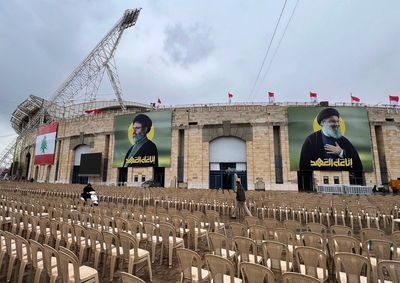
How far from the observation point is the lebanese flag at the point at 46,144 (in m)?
37.0

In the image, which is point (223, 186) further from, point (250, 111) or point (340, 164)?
point (340, 164)

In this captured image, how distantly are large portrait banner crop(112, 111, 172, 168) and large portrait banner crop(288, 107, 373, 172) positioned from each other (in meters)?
15.9

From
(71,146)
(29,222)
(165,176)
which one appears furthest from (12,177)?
(29,222)

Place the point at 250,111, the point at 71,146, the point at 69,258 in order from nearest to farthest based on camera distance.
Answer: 1. the point at 69,258
2. the point at 250,111
3. the point at 71,146

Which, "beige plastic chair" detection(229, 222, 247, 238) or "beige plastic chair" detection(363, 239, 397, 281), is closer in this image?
"beige plastic chair" detection(363, 239, 397, 281)

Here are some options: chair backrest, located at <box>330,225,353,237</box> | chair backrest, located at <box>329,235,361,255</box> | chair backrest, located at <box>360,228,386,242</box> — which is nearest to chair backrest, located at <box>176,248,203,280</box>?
chair backrest, located at <box>329,235,361,255</box>

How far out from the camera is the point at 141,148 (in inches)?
1176

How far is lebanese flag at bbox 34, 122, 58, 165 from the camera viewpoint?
121ft

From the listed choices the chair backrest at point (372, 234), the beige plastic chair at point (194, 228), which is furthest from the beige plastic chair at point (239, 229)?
the chair backrest at point (372, 234)

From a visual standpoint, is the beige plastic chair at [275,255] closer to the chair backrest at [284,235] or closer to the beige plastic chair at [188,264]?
the chair backrest at [284,235]

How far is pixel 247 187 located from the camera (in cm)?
2627

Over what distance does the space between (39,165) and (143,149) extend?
79.3 ft

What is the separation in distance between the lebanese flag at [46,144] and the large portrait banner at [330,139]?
37564 millimetres

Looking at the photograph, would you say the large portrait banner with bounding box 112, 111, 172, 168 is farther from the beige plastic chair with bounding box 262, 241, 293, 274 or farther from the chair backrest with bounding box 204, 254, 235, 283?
the chair backrest with bounding box 204, 254, 235, 283
